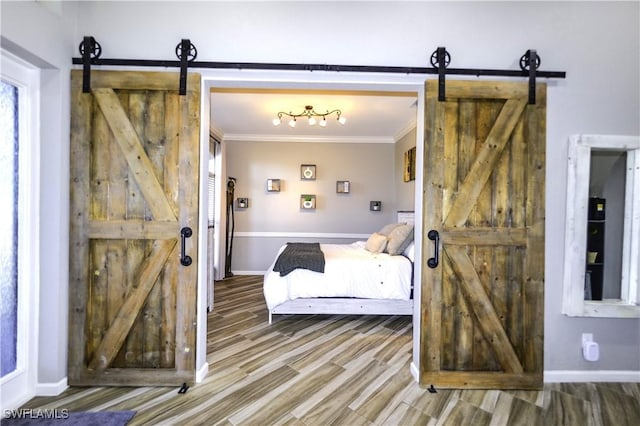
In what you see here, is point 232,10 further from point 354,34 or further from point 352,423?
point 352,423

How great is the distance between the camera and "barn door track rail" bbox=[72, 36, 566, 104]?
1982mm

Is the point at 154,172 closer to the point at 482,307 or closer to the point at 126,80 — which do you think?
the point at 126,80

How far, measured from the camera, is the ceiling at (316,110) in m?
3.63

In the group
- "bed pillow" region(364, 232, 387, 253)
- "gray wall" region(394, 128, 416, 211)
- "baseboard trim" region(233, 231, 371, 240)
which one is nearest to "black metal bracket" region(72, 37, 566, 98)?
"bed pillow" region(364, 232, 387, 253)

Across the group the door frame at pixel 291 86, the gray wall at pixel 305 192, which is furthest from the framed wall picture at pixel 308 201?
the door frame at pixel 291 86

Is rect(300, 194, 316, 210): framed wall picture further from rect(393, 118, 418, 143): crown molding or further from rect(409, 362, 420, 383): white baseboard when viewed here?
rect(409, 362, 420, 383): white baseboard

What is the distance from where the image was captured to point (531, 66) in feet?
6.53

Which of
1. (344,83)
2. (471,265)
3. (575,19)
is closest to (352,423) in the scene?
(471,265)

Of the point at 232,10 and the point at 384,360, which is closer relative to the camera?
the point at 232,10

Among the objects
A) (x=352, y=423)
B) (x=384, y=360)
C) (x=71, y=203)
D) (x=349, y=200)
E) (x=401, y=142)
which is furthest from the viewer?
(x=349, y=200)

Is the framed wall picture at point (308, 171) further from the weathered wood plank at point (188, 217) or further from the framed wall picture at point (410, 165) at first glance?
the weathered wood plank at point (188, 217)

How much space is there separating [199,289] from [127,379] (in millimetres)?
767

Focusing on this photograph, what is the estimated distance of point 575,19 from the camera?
6.81 feet

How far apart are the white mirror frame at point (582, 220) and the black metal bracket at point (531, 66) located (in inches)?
16.4
